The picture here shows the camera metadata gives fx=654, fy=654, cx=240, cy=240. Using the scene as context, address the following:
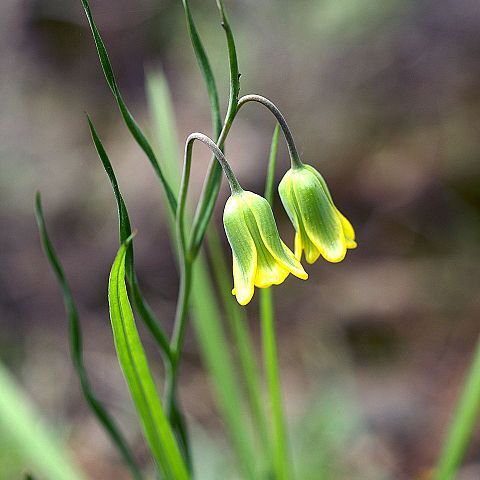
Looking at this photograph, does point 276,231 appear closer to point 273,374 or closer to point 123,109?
point 123,109

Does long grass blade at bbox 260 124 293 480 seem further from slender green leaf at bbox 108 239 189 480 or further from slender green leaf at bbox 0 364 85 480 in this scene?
slender green leaf at bbox 0 364 85 480

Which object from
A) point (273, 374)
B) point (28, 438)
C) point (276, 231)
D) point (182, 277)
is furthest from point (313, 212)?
point (28, 438)

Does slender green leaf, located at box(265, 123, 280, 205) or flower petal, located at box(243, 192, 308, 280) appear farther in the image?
slender green leaf, located at box(265, 123, 280, 205)

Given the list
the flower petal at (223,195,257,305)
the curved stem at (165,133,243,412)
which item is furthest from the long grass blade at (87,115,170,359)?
the flower petal at (223,195,257,305)

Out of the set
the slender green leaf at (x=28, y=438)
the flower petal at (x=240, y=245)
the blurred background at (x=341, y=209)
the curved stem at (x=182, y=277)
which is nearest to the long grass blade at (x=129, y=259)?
the curved stem at (x=182, y=277)

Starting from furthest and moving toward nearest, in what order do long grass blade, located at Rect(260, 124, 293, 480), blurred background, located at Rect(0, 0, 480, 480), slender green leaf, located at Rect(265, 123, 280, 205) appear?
blurred background, located at Rect(0, 0, 480, 480) < long grass blade, located at Rect(260, 124, 293, 480) < slender green leaf, located at Rect(265, 123, 280, 205)

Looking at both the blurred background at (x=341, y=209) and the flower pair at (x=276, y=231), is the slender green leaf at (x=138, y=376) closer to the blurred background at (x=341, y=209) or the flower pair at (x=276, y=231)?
the flower pair at (x=276, y=231)

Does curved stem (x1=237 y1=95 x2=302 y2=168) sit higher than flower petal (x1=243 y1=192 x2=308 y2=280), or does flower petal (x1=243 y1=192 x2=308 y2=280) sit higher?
curved stem (x1=237 y1=95 x2=302 y2=168)

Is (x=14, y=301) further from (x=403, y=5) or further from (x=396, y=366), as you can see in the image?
(x=403, y=5)

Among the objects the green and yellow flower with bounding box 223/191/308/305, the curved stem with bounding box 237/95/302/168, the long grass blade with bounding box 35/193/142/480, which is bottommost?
the long grass blade with bounding box 35/193/142/480
